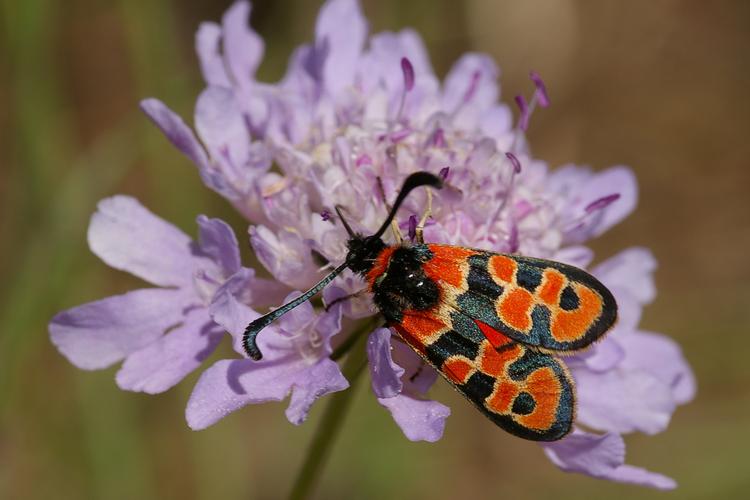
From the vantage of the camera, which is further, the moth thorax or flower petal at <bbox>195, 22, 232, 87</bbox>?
flower petal at <bbox>195, 22, 232, 87</bbox>

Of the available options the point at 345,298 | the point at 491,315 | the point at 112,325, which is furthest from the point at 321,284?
the point at 112,325

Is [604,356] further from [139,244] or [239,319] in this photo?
[139,244]

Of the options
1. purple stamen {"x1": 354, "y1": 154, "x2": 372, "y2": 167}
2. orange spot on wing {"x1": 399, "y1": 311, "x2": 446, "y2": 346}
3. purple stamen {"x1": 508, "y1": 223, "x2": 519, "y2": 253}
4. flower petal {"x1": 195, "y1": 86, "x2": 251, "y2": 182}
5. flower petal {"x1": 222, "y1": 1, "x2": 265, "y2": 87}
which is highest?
flower petal {"x1": 222, "y1": 1, "x2": 265, "y2": 87}

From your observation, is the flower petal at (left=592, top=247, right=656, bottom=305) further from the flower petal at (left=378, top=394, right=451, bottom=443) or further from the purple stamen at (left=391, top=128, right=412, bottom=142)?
the flower petal at (left=378, top=394, right=451, bottom=443)

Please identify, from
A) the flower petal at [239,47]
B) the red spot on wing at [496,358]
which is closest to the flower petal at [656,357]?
the red spot on wing at [496,358]

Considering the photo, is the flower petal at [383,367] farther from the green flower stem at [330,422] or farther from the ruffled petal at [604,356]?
the ruffled petal at [604,356]

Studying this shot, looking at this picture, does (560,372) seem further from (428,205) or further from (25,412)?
(25,412)

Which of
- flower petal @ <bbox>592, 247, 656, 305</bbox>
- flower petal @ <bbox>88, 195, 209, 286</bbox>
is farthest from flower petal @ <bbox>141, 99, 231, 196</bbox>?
flower petal @ <bbox>592, 247, 656, 305</bbox>
